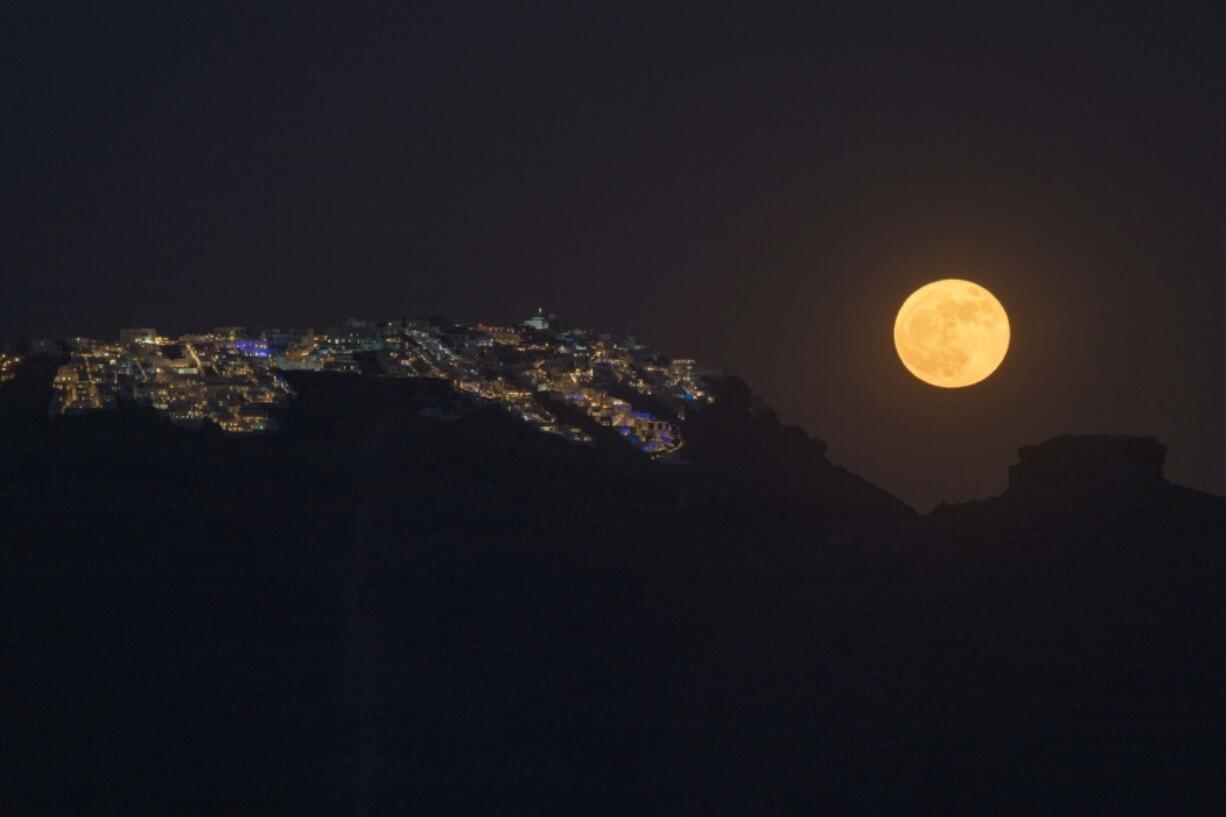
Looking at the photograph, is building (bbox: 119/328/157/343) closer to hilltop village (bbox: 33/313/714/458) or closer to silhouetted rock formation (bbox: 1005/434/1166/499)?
hilltop village (bbox: 33/313/714/458)

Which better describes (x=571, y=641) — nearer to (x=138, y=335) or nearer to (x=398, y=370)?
(x=398, y=370)

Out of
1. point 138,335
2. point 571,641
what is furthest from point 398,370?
point 571,641

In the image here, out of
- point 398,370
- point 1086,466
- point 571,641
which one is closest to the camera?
point 571,641

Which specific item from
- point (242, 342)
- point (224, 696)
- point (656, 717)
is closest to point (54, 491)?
point (224, 696)

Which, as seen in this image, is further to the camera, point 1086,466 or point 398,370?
point 398,370

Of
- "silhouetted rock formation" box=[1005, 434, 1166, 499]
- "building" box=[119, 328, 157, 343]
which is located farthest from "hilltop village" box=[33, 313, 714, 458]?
"silhouetted rock formation" box=[1005, 434, 1166, 499]

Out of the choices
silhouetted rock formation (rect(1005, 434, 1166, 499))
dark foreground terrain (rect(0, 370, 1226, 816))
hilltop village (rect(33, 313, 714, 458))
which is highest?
hilltop village (rect(33, 313, 714, 458))

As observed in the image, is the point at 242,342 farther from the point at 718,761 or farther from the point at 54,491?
the point at 718,761

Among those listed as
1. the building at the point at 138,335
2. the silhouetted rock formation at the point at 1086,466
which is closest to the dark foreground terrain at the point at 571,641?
the silhouetted rock formation at the point at 1086,466
